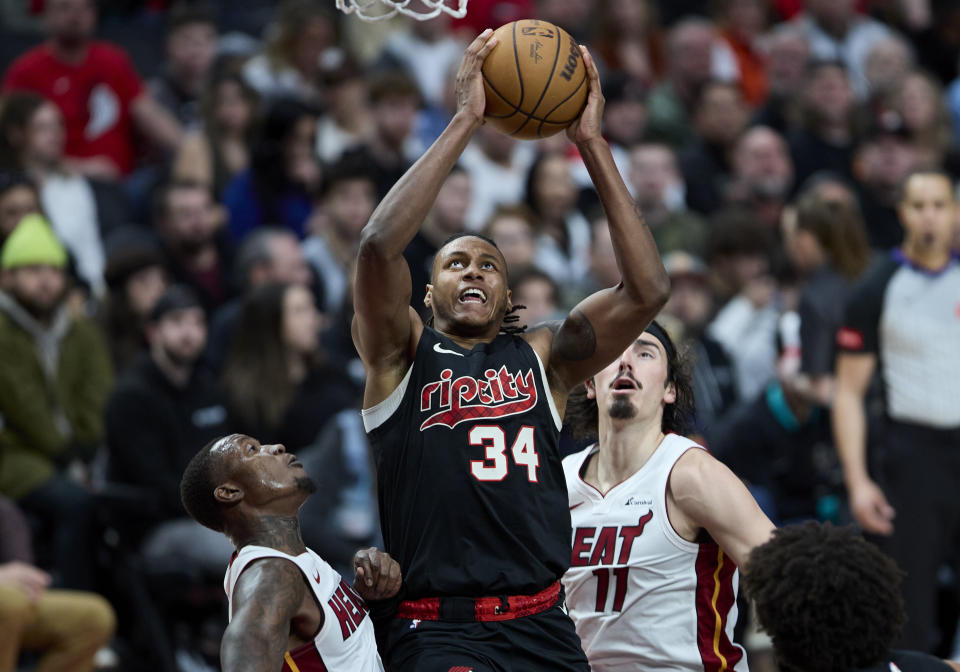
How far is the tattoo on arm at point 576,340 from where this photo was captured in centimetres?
448

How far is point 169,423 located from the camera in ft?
25.1

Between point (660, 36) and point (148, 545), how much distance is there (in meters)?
7.98

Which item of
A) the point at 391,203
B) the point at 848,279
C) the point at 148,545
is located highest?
the point at 391,203

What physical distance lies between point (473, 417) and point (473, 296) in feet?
1.37

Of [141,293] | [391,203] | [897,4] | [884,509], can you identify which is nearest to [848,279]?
[884,509]

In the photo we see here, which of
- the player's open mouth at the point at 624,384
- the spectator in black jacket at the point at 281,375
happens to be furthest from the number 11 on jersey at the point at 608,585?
the spectator in black jacket at the point at 281,375

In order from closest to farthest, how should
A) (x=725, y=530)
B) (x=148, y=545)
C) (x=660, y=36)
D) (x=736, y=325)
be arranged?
(x=725, y=530)
(x=148, y=545)
(x=736, y=325)
(x=660, y=36)

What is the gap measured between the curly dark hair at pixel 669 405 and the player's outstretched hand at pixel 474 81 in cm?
135

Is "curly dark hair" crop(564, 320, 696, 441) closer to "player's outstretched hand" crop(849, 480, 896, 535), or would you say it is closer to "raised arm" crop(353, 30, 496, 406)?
"raised arm" crop(353, 30, 496, 406)

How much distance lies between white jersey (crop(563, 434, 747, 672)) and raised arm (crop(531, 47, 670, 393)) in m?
0.62

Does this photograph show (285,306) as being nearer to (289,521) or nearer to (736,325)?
(736,325)

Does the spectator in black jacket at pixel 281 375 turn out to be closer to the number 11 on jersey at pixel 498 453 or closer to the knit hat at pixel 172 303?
the knit hat at pixel 172 303

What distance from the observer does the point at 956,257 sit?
294 inches

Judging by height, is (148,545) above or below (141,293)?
below
